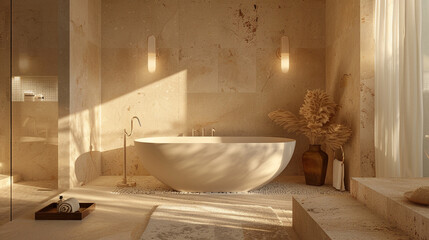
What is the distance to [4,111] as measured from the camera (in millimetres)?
2668

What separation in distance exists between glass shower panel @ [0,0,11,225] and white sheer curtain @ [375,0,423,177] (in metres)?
2.94

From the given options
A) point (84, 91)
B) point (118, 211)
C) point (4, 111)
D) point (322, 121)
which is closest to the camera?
point (4, 111)

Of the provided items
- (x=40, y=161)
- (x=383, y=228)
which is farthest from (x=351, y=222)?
(x=40, y=161)

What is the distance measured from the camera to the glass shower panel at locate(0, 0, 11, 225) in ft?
8.67

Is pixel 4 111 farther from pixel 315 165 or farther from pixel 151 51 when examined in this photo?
pixel 315 165

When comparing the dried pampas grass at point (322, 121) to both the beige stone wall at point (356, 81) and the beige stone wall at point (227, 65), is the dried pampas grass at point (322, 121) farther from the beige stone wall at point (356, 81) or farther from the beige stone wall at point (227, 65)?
the beige stone wall at point (227, 65)

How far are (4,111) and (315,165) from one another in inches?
118

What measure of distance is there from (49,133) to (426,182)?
3.16 meters

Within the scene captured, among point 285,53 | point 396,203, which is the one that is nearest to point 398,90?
point 396,203

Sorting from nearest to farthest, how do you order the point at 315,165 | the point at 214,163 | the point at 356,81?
the point at 214,163 < the point at 356,81 < the point at 315,165

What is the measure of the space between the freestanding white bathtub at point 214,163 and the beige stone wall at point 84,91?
2.74 ft

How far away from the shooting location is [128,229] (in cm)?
257

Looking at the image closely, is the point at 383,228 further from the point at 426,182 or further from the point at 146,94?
the point at 146,94

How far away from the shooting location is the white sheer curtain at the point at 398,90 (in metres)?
2.82
